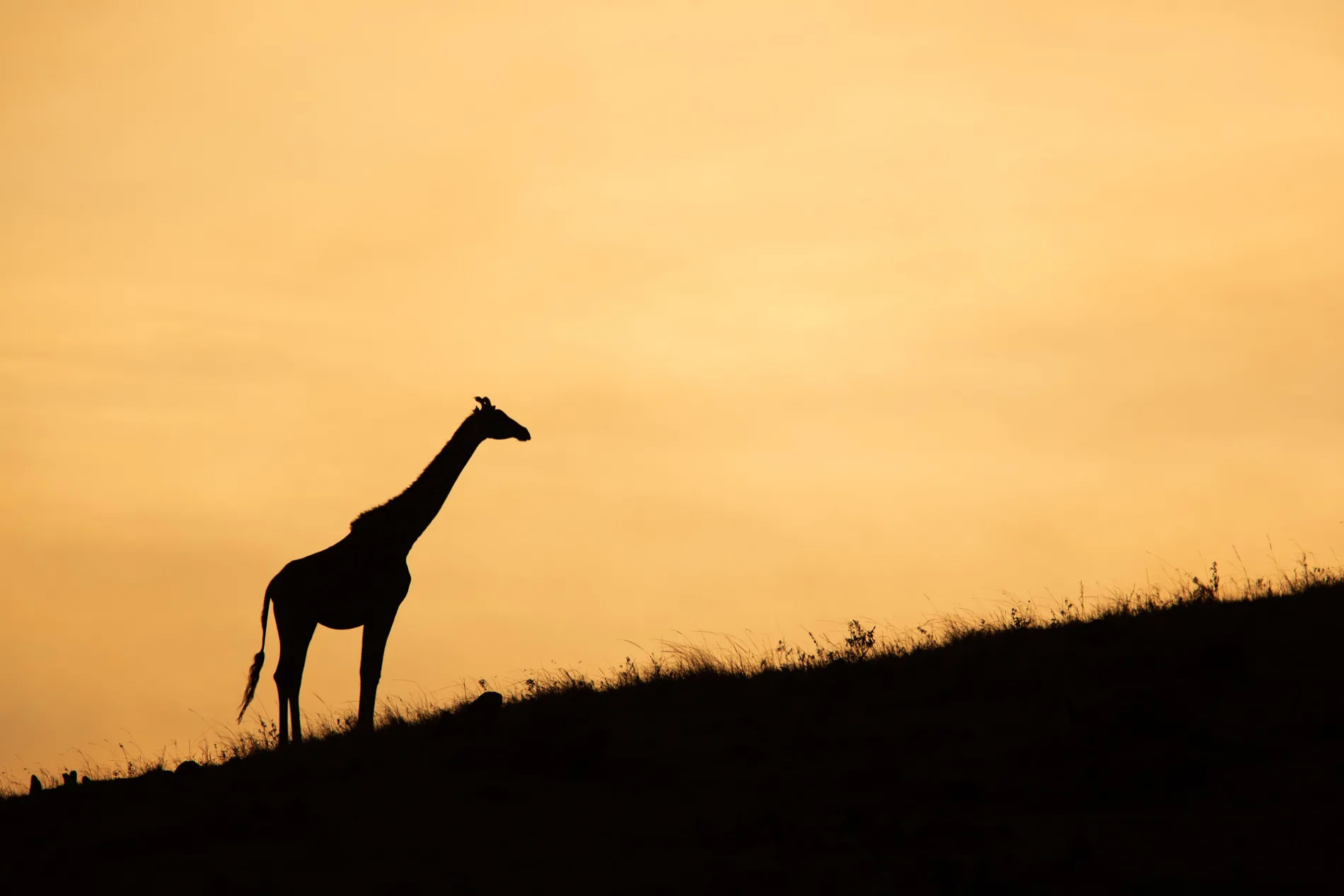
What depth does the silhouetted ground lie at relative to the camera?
11.2 metres

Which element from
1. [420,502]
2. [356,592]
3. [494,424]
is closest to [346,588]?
[356,592]

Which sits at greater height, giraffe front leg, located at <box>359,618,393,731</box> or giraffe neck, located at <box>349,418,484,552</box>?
giraffe neck, located at <box>349,418,484,552</box>

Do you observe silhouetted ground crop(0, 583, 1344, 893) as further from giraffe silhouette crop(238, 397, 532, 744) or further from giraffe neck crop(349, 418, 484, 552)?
giraffe neck crop(349, 418, 484, 552)

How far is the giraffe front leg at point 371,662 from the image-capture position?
56.6ft

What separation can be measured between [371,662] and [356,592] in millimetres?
948

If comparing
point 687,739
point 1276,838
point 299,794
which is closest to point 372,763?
point 299,794

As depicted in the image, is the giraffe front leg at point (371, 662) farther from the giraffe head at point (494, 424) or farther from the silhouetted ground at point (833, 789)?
the giraffe head at point (494, 424)

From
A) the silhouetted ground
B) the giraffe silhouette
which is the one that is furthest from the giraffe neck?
the silhouetted ground

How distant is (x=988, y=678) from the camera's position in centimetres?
1605

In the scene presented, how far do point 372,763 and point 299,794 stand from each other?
102cm

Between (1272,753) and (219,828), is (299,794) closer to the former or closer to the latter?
(219,828)

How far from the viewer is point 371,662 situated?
57.1ft

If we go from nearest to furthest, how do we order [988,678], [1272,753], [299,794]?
[1272,753] < [299,794] < [988,678]

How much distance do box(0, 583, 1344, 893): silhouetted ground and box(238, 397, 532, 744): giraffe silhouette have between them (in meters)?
1.43
